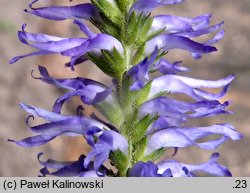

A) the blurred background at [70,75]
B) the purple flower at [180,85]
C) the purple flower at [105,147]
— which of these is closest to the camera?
the purple flower at [105,147]

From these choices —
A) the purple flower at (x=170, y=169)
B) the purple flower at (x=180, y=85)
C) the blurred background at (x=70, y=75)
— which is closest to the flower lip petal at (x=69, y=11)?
the purple flower at (x=180, y=85)

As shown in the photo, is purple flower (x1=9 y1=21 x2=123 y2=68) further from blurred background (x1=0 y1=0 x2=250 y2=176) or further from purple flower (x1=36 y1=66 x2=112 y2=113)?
blurred background (x1=0 y1=0 x2=250 y2=176)

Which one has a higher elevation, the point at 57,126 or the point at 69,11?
the point at 69,11

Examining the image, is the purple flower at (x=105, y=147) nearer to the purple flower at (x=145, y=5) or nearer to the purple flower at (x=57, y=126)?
the purple flower at (x=57, y=126)

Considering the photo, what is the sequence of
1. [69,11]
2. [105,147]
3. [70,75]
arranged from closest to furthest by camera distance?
1. [105,147]
2. [69,11]
3. [70,75]

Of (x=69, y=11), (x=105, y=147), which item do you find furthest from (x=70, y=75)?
(x=105, y=147)

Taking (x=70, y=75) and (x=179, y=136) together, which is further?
(x=70, y=75)

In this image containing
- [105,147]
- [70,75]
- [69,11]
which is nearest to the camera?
[105,147]

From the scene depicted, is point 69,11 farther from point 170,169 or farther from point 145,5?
point 170,169

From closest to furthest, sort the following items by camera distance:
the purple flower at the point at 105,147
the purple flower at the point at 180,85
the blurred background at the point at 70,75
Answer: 1. the purple flower at the point at 105,147
2. the purple flower at the point at 180,85
3. the blurred background at the point at 70,75
